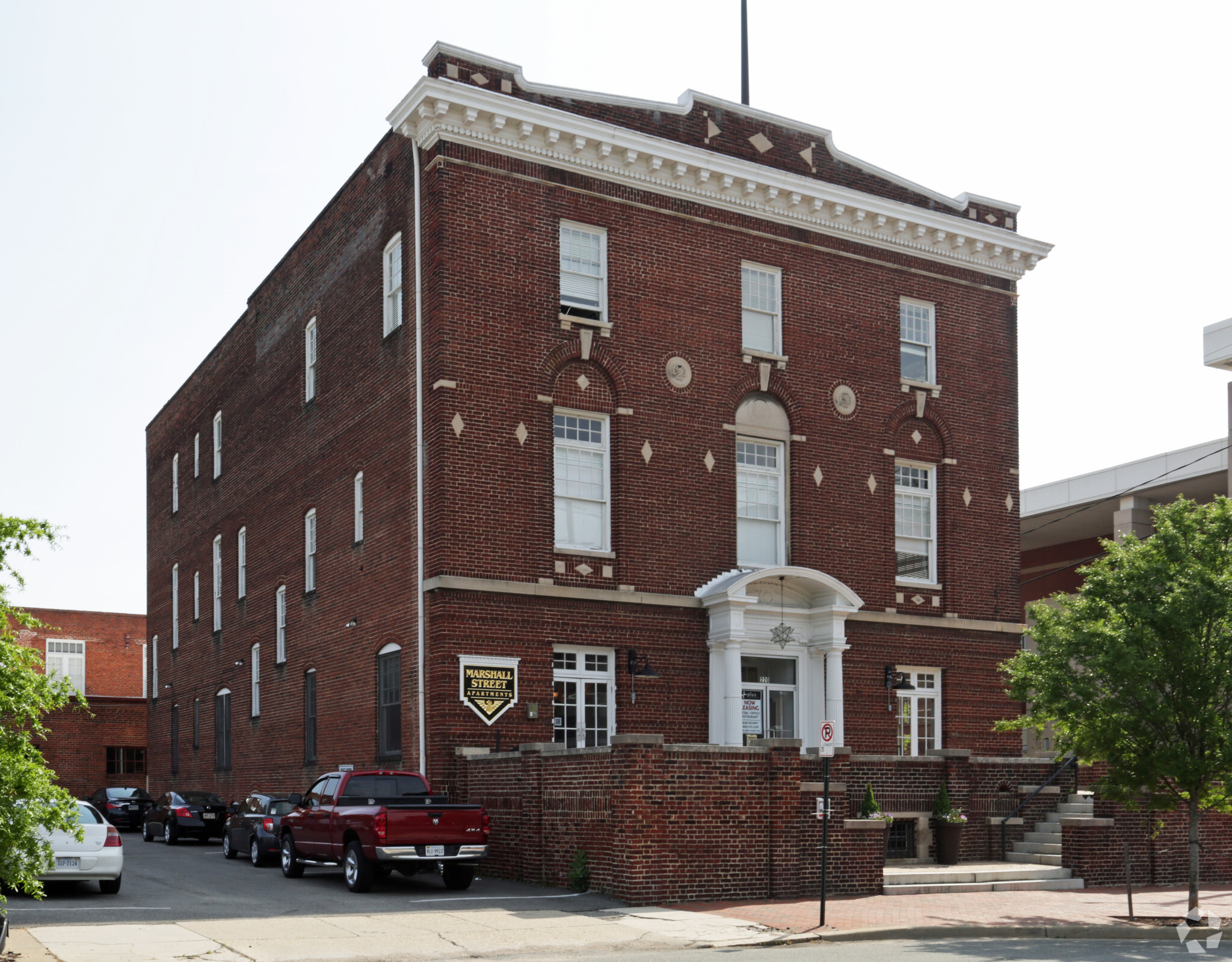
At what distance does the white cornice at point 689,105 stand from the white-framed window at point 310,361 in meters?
8.68

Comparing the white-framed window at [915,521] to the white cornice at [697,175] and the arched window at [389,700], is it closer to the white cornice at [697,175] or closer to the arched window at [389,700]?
the white cornice at [697,175]

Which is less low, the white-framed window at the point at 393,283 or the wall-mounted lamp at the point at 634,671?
the white-framed window at the point at 393,283

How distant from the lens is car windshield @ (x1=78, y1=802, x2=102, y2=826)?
19.5m

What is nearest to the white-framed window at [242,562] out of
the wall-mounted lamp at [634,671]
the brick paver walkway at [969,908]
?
the wall-mounted lamp at [634,671]

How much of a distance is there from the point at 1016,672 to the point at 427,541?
1042 cm

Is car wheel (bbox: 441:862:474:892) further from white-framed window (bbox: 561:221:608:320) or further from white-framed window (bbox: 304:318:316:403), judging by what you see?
white-framed window (bbox: 304:318:316:403)

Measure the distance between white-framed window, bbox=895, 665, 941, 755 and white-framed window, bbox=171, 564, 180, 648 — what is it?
81.6 ft

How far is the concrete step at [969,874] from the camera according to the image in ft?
71.1

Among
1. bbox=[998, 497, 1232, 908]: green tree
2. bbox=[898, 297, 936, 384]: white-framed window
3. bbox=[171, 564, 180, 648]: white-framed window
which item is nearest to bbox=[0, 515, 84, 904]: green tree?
bbox=[998, 497, 1232, 908]: green tree

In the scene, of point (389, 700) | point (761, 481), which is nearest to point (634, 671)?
point (389, 700)

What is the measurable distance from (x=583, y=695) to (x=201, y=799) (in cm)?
1210

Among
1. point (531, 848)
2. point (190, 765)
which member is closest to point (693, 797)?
point (531, 848)

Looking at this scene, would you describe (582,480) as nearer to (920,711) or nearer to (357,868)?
(357,868)

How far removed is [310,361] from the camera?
106ft
